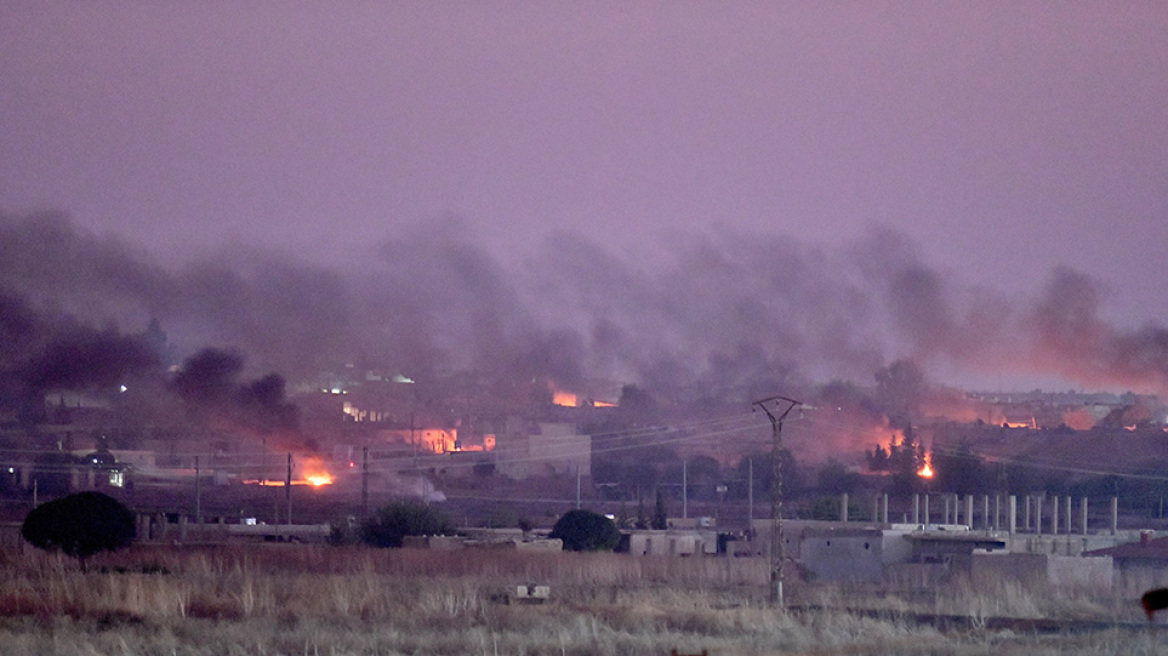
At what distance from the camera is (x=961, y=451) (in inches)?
3718

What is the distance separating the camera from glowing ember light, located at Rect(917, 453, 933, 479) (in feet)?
281

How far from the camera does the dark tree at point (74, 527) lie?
39781 millimetres

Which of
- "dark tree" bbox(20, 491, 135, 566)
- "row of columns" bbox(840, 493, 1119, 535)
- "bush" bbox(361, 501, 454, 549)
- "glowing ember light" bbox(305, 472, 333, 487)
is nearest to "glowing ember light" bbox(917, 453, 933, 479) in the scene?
"row of columns" bbox(840, 493, 1119, 535)

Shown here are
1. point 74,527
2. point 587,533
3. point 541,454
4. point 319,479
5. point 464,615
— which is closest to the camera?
point 464,615

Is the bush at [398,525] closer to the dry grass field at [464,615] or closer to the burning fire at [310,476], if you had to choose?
the dry grass field at [464,615]

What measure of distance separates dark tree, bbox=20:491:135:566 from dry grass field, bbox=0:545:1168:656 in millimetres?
1787

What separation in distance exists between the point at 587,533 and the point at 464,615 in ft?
79.6

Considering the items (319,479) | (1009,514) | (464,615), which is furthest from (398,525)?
A: (319,479)

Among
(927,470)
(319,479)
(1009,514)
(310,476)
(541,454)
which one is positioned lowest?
(319,479)

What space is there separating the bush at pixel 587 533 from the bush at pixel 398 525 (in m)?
5.19

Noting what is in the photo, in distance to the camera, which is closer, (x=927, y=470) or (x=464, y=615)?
(x=464, y=615)

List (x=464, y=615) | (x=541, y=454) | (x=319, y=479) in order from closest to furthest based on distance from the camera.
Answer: (x=464, y=615) → (x=319, y=479) → (x=541, y=454)

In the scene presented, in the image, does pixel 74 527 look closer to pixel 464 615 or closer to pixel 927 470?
pixel 464 615

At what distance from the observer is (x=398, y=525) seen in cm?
5166
